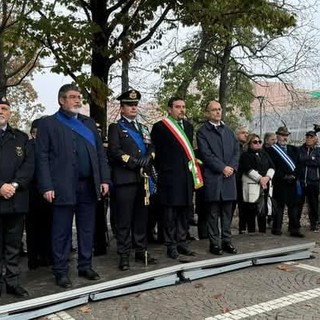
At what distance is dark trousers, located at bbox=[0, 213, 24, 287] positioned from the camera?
4699 mm

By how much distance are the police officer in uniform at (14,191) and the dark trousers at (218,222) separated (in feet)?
7.86

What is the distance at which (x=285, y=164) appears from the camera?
7680 millimetres

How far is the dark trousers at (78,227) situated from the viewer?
4.99 metres

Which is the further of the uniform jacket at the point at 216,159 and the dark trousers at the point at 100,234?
the dark trousers at the point at 100,234

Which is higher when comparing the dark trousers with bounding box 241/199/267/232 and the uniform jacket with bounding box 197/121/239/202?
the uniform jacket with bounding box 197/121/239/202

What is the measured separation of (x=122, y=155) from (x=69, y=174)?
70cm

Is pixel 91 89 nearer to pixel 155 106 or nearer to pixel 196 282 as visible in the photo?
pixel 196 282

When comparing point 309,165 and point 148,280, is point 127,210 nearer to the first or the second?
point 148,280

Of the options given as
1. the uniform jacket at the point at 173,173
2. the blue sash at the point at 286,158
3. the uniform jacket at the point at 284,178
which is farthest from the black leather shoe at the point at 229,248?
the blue sash at the point at 286,158

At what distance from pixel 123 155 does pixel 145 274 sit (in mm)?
1269

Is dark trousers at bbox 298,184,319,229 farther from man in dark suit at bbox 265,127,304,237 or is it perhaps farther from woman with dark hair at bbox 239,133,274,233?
woman with dark hair at bbox 239,133,274,233

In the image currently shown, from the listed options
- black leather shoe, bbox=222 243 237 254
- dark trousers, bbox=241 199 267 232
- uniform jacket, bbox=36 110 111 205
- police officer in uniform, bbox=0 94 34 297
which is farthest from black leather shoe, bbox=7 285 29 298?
dark trousers, bbox=241 199 267 232

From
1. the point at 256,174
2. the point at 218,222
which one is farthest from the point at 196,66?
the point at 218,222

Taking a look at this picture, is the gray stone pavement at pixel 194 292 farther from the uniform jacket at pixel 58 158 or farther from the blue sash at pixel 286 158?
the blue sash at pixel 286 158
